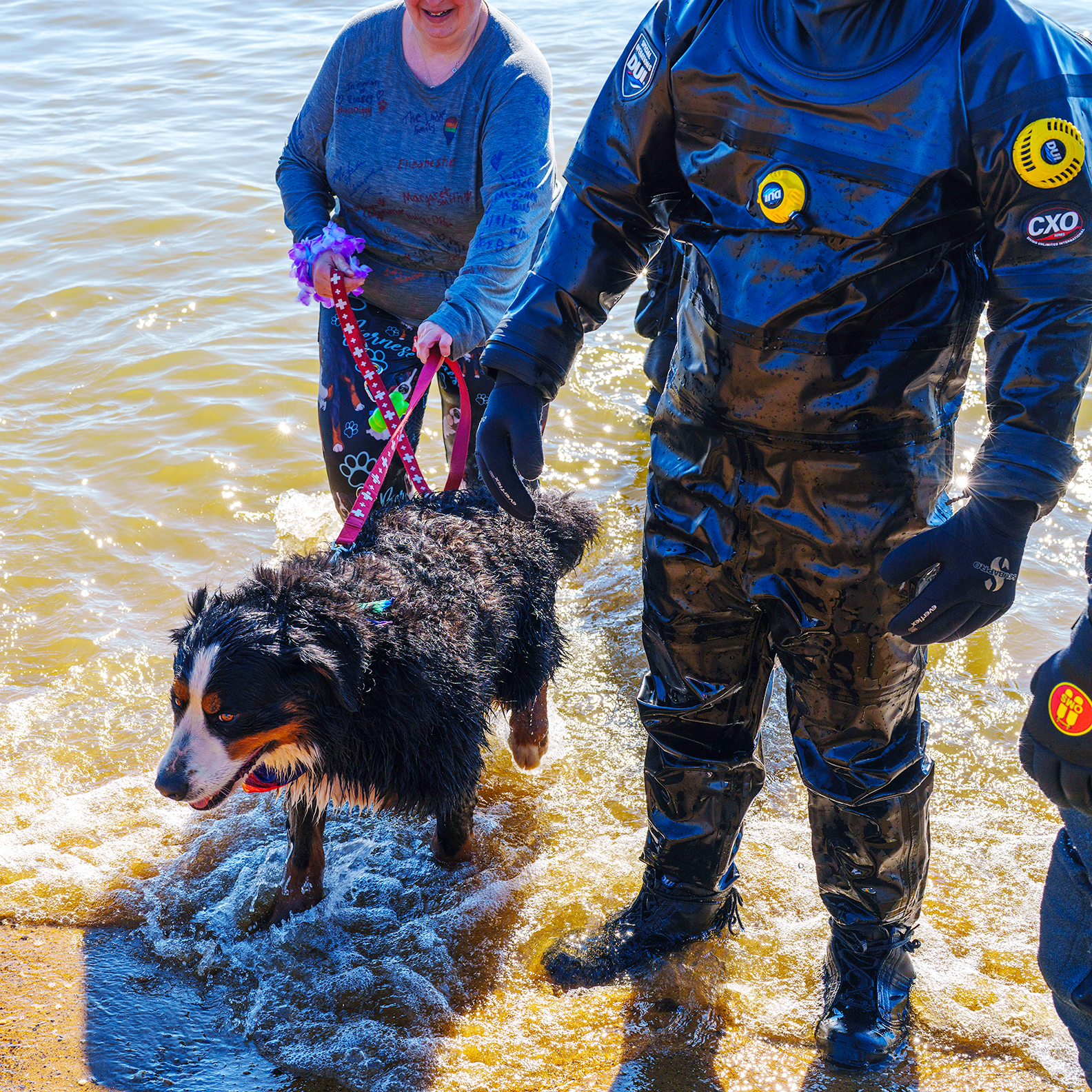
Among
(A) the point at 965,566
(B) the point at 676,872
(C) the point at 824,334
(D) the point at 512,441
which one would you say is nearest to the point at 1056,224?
(C) the point at 824,334

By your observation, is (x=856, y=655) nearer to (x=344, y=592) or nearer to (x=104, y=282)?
(x=344, y=592)

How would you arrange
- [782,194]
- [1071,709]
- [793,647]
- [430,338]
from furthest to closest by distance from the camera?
[430,338]
[793,647]
[782,194]
[1071,709]

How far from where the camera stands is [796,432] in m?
2.46

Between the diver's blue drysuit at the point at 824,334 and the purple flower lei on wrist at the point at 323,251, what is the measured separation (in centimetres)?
134

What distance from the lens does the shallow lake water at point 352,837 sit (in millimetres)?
2920

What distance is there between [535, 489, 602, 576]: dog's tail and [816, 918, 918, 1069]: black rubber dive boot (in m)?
1.72

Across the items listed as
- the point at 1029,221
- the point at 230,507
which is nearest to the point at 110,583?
the point at 230,507

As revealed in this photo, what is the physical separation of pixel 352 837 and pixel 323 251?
218cm

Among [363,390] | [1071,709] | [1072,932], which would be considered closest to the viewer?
[1071,709]

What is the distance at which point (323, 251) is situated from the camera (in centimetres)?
383

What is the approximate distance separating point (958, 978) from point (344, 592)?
220 cm

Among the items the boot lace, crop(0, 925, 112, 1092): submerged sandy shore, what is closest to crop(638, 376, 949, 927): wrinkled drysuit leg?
the boot lace

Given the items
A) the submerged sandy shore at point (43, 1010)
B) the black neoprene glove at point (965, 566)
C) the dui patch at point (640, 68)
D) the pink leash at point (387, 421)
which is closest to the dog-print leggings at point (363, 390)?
the pink leash at point (387, 421)

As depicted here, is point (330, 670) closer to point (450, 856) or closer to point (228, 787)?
point (228, 787)
